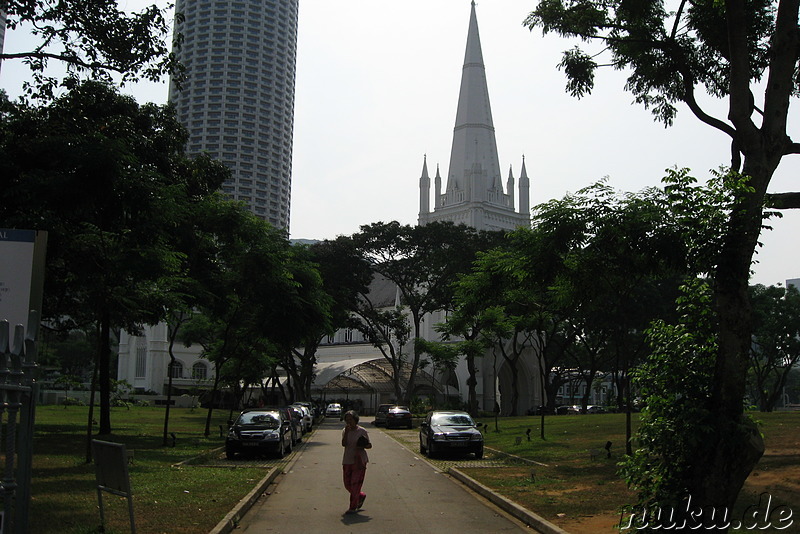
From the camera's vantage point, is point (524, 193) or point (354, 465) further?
point (524, 193)

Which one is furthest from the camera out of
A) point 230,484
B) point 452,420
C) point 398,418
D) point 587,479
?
point 398,418

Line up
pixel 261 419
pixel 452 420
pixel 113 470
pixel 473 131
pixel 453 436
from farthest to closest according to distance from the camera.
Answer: pixel 473 131 → pixel 452 420 → pixel 261 419 → pixel 453 436 → pixel 113 470

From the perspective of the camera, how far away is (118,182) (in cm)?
1469

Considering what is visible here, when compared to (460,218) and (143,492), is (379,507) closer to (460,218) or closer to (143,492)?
(143,492)

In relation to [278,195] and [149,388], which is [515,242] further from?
[278,195]

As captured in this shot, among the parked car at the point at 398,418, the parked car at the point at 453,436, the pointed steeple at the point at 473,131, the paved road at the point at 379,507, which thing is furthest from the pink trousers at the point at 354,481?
the pointed steeple at the point at 473,131

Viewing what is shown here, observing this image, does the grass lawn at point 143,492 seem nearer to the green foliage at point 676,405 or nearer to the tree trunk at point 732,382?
the green foliage at point 676,405

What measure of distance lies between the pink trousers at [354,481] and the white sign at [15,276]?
7.03m

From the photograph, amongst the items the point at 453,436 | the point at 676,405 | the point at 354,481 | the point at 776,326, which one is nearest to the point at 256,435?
the point at 453,436

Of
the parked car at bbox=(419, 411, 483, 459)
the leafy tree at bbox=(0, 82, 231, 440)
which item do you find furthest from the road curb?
the leafy tree at bbox=(0, 82, 231, 440)

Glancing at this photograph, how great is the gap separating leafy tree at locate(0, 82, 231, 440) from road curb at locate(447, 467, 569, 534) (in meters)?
8.33

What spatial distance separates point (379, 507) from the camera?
1252 cm

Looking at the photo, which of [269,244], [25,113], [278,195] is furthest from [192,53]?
[25,113]

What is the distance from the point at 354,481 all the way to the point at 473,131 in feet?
261
